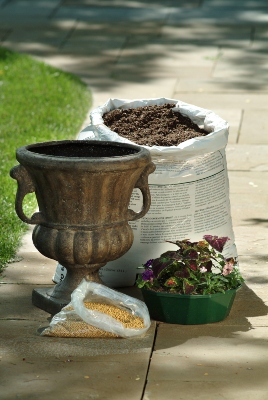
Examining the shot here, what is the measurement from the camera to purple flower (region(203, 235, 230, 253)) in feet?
14.3

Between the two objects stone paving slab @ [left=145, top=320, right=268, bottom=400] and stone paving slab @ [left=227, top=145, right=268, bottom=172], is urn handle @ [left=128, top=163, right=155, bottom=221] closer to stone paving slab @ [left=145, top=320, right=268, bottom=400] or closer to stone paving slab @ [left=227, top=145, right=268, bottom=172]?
stone paving slab @ [left=145, top=320, right=268, bottom=400]

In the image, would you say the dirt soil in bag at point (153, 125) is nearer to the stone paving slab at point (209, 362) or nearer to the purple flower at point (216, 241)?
the purple flower at point (216, 241)

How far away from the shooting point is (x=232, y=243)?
Answer: 15.9 ft

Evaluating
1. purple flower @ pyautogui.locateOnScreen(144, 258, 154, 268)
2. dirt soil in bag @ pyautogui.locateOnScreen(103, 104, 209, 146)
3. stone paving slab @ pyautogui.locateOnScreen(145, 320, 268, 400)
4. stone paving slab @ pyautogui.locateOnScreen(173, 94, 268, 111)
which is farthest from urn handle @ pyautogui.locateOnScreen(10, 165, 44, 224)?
stone paving slab @ pyautogui.locateOnScreen(173, 94, 268, 111)

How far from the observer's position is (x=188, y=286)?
4219 mm

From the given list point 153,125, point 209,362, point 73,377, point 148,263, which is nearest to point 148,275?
point 148,263

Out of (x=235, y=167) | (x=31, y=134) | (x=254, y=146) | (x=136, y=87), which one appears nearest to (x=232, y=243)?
(x=235, y=167)

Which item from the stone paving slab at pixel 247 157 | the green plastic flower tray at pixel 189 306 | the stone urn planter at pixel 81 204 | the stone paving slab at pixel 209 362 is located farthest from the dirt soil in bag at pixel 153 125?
the stone paving slab at pixel 247 157

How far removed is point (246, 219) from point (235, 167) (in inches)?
45.9

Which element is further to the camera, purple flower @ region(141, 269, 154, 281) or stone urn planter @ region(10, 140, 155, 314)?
purple flower @ region(141, 269, 154, 281)

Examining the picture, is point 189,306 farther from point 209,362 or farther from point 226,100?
point 226,100

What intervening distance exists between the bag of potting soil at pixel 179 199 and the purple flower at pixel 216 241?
0.24 m

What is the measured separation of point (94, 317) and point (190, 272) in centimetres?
51

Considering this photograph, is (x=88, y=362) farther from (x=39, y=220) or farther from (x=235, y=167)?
(x=235, y=167)
